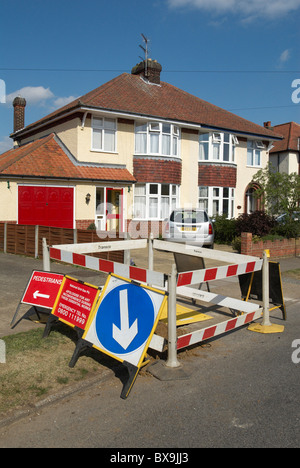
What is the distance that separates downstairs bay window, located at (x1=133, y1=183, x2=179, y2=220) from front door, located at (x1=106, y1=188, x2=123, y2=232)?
31.6 inches

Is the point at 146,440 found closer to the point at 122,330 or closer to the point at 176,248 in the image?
the point at 122,330

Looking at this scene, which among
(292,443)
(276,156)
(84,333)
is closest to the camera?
(292,443)

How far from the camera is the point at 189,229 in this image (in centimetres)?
1421

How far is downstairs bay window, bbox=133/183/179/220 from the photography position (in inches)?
798

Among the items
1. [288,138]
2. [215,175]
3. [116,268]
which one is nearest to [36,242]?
[116,268]

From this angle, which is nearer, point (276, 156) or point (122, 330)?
point (122, 330)

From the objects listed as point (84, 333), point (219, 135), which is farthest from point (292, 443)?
point (219, 135)

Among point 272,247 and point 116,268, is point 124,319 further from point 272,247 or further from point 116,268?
point 272,247

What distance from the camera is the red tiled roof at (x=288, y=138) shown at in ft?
119

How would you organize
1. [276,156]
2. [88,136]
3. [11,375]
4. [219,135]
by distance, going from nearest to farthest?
[11,375], [88,136], [219,135], [276,156]

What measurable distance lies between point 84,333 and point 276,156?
1414 inches

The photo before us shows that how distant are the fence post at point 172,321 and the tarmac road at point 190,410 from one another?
202 mm

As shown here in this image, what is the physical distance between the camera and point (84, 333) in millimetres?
4883

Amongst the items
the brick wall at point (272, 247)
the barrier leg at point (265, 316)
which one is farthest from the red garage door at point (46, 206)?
the barrier leg at point (265, 316)
